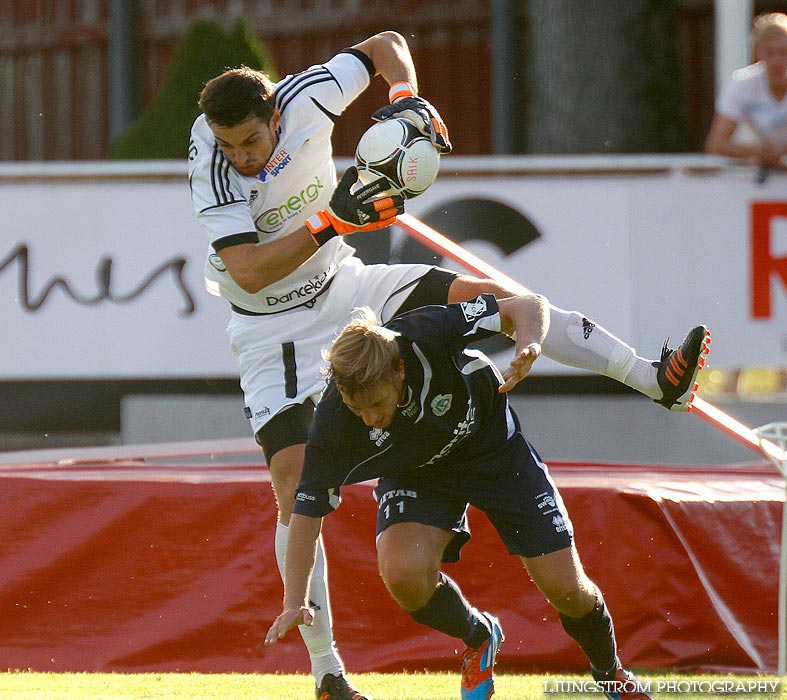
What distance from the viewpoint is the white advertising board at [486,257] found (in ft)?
24.3

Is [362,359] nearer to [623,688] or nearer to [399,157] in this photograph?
[399,157]

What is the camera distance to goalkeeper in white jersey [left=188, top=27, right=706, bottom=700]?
14.6 ft

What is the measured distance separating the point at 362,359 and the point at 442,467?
0.62 metres

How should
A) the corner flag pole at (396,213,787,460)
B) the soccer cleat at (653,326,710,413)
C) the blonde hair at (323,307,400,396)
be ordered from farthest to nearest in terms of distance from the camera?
1. the corner flag pole at (396,213,787,460)
2. the soccer cleat at (653,326,710,413)
3. the blonde hair at (323,307,400,396)

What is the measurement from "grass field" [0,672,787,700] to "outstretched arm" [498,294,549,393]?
1.26 meters

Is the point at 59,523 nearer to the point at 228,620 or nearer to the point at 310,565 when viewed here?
the point at 228,620

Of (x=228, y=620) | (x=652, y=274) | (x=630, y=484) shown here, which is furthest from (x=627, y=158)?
(x=228, y=620)

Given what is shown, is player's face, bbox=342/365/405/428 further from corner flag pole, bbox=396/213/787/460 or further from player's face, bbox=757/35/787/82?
player's face, bbox=757/35/787/82

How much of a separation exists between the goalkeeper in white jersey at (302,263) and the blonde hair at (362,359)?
488 mm

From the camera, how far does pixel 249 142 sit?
4.50m

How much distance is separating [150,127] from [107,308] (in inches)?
60.3

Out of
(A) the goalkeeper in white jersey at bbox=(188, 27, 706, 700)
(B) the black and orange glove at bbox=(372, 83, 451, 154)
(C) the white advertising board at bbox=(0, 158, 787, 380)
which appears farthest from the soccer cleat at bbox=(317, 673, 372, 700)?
(C) the white advertising board at bbox=(0, 158, 787, 380)

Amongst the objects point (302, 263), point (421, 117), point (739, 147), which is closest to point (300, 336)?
point (302, 263)

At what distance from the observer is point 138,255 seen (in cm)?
768
